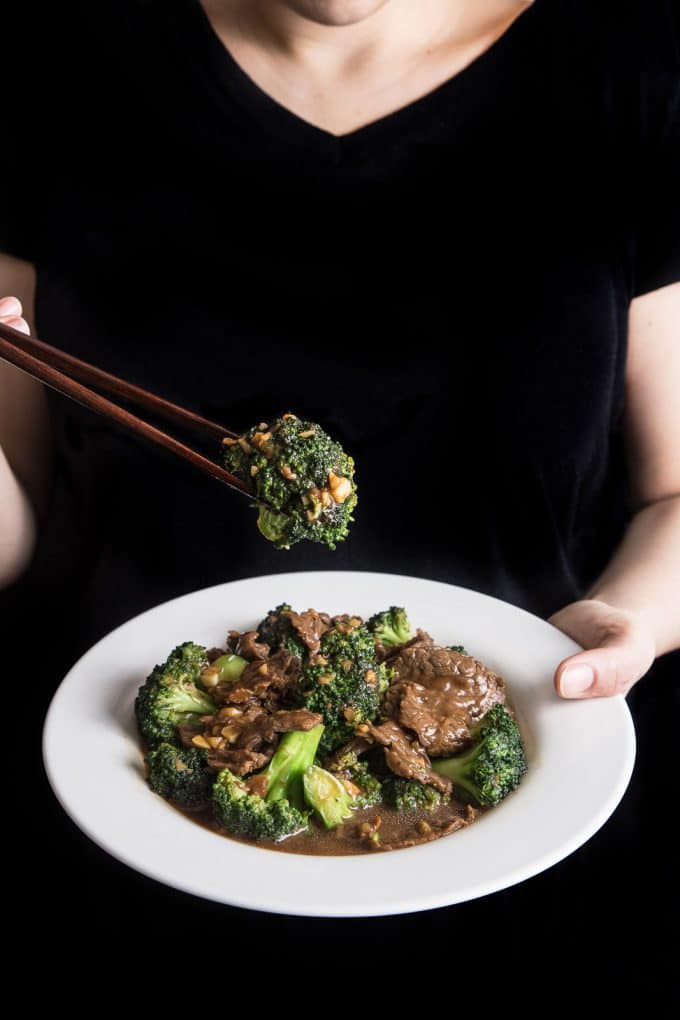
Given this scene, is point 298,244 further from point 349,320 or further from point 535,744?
point 535,744

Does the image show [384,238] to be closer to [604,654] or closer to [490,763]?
[604,654]

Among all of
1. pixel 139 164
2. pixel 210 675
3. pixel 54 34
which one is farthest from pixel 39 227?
pixel 210 675

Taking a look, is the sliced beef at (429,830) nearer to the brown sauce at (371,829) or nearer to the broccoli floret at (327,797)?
the brown sauce at (371,829)

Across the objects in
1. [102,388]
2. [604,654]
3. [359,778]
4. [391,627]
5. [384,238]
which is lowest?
[359,778]

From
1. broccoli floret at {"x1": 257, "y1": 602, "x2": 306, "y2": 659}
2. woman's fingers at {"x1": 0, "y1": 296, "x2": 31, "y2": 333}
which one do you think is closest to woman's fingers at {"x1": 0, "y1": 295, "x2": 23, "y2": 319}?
woman's fingers at {"x1": 0, "y1": 296, "x2": 31, "y2": 333}

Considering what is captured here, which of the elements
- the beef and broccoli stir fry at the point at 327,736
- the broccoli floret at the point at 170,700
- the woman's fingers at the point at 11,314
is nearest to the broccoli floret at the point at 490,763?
the beef and broccoli stir fry at the point at 327,736

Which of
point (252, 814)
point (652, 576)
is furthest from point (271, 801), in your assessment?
point (652, 576)

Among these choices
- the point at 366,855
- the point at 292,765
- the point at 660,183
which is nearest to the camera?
the point at 366,855
